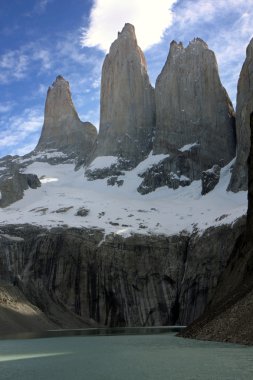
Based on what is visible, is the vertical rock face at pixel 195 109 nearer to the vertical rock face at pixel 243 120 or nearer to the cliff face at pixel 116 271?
the vertical rock face at pixel 243 120

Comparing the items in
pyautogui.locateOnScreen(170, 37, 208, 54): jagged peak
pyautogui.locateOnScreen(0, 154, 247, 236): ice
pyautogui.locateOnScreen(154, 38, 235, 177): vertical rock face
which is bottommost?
pyautogui.locateOnScreen(0, 154, 247, 236): ice

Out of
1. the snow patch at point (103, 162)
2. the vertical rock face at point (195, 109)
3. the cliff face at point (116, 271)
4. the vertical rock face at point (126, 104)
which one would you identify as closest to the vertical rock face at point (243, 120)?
the vertical rock face at point (195, 109)

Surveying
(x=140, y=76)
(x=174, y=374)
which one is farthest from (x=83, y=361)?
(x=140, y=76)

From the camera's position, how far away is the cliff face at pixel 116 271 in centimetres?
10594

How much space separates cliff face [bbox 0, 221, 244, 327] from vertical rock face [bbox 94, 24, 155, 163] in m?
60.9

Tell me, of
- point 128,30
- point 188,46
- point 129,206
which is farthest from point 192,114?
point 128,30

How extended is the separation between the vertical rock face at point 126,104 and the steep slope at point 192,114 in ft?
20.2

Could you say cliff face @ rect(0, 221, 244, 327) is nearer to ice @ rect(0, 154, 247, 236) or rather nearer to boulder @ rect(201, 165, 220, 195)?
ice @ rect(0, 154, 247, 236)

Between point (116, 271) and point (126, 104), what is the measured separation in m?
81.0

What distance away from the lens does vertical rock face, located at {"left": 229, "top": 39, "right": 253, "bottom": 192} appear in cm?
13400

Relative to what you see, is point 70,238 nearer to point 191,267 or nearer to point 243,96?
point 191,267

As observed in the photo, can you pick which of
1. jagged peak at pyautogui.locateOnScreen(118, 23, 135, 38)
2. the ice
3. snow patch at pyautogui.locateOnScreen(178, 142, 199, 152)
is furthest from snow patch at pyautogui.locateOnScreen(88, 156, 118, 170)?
jagged peak at pyautogui.locateOnScreen(118, 23, 135, 38)

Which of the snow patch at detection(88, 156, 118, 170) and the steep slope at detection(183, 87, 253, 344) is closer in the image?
the steep slope at detection(183, 87, 253, 344)

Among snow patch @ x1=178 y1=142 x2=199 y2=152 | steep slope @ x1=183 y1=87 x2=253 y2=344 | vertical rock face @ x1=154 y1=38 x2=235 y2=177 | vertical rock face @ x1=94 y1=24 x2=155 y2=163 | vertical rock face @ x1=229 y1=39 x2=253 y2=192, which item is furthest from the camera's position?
vertical rock face @ x1=94 y1=24 x2=155 y2=163
